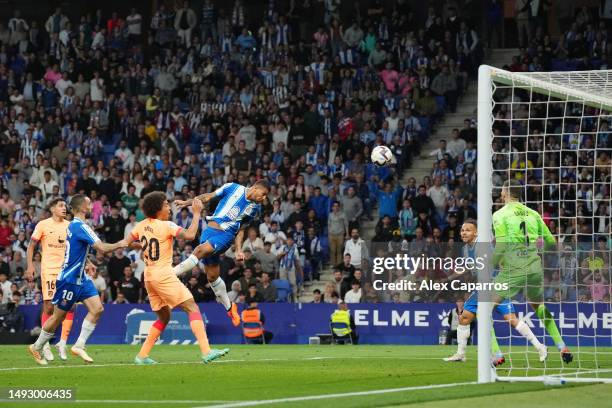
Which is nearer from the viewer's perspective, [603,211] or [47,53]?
[603,211]

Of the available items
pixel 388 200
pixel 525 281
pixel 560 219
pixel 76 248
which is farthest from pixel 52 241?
pixel 388 200

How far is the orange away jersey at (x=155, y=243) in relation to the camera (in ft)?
50.1

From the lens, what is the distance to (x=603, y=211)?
22.3 m

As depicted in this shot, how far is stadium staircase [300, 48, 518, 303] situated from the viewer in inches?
1173

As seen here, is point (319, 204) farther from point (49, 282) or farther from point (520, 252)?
point (520, 252)

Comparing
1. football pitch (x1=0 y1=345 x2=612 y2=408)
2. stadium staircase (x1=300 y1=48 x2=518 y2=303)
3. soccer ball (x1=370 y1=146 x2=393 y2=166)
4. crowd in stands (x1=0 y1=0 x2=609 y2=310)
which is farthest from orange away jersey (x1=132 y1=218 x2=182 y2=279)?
stadium staircase (x1=300 y1=48 x2=518 y2=303)

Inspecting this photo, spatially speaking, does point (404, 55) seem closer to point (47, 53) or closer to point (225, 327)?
point (225, 327)

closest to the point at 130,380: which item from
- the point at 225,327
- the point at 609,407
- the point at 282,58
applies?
the point at 609,407

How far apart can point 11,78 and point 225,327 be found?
595 inches

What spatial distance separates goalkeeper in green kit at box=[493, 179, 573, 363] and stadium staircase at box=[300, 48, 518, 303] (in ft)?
42.3

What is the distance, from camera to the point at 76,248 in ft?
53.9

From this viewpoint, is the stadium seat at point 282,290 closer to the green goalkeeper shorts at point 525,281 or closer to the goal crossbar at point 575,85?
the green goalkeeper shorts at point 525,281

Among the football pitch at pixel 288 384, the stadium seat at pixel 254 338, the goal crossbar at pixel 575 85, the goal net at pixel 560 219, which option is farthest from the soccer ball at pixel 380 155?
the stadium seat at pixel 254 338

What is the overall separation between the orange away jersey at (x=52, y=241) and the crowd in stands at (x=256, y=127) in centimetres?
865
